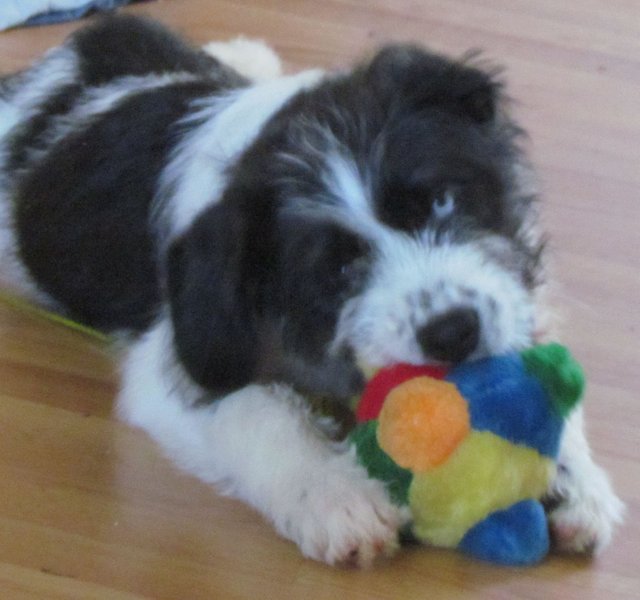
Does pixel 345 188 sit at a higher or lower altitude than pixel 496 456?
higher

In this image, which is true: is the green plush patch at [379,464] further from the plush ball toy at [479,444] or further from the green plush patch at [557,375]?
the green plush patch at [557,375]

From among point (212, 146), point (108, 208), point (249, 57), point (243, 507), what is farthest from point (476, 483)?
point (249, 57)

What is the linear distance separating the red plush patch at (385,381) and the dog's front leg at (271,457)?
0.31 ft

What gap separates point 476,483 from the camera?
1.85m

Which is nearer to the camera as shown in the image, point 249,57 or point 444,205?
point 444,205

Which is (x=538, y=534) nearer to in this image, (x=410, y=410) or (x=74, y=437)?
(x=410, y=410)

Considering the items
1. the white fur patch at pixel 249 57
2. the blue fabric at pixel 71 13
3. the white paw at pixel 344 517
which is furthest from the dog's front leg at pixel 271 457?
the blue fabric at pixel 71 13

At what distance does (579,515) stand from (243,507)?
0.63m

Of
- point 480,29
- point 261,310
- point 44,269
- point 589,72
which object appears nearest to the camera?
point 261,310

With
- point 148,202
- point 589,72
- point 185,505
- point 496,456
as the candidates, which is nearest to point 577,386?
point 496,456

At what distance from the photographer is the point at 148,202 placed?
251cm

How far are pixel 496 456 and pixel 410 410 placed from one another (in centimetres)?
16

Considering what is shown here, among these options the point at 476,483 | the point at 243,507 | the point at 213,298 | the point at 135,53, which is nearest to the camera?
the point at 476,483

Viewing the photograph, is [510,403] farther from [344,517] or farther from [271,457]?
[271,457]
